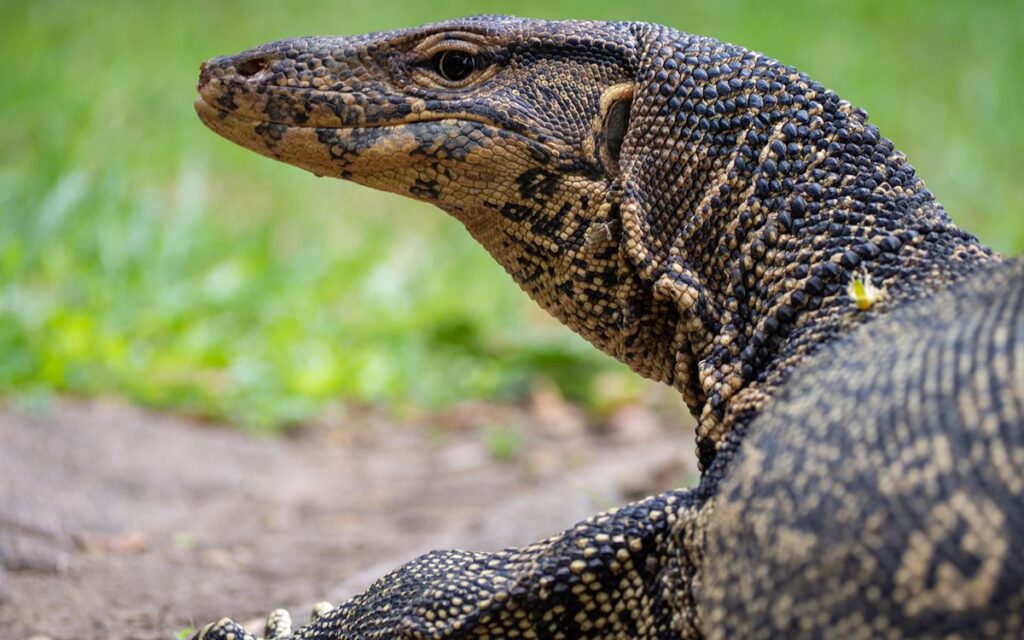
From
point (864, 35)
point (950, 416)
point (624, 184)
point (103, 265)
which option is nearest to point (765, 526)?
point (950, 416)

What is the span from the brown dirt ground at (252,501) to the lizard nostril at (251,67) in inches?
81.1

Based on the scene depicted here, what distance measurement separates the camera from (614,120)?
3.61 meters

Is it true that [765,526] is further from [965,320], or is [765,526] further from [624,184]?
[624,184]

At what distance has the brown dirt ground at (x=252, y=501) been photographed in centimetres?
510

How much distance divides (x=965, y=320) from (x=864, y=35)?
53.2 feet

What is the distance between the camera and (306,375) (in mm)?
8781

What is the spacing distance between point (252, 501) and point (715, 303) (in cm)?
434

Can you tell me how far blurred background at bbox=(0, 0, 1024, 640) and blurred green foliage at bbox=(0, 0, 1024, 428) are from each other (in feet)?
0.08

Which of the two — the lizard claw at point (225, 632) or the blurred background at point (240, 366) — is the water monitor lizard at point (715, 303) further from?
the blurred background at point (240, 366)

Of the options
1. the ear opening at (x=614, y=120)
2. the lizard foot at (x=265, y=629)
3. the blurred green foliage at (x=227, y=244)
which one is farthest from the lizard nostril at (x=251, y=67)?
the blurred green foliage at (x=227, y=244)

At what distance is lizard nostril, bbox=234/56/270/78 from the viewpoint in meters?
3.64

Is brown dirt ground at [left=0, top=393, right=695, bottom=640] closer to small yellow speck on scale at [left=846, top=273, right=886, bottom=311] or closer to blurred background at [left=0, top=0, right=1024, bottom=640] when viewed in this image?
blurred background at [left=0, top=0, right=1024, bottom=640]

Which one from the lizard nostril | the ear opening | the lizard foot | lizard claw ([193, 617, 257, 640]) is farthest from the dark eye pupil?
lizard claw ([193, 617, 257, 640])

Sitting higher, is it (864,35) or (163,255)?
(864,35)
